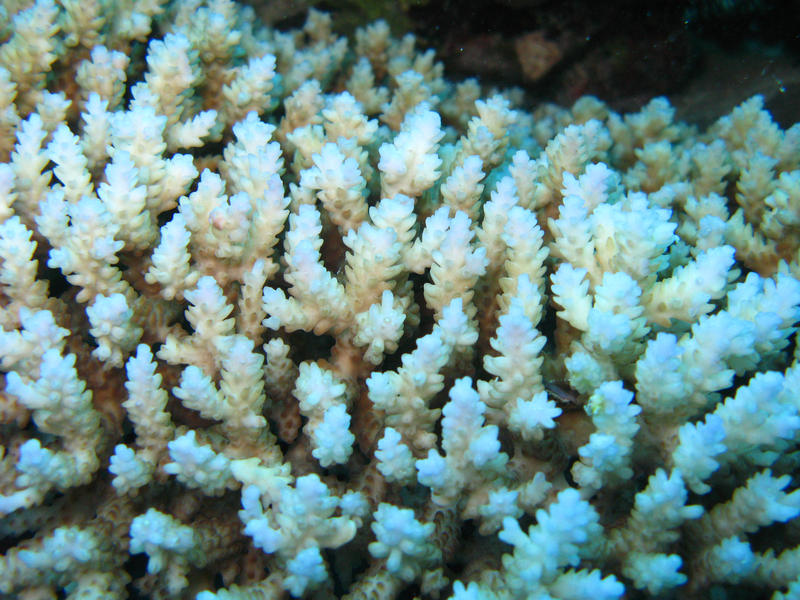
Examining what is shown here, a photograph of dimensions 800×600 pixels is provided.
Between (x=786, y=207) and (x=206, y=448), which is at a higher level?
(x=786, y=207)

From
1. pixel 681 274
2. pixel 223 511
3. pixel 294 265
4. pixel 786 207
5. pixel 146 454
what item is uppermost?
pixel 786 207

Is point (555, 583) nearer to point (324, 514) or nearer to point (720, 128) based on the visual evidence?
point (324, 514)

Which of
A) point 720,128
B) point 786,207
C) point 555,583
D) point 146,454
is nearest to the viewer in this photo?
point 555,583

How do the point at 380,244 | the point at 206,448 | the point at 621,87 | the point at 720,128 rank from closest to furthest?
the point at 206,448, the point at 380,244, the point at 720,128, the point at 621,87

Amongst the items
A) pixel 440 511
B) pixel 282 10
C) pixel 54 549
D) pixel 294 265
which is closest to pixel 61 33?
pixel 282 10

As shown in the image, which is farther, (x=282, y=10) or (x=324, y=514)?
(x=282, y=10)

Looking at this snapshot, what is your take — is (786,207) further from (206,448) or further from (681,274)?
(206,448)
